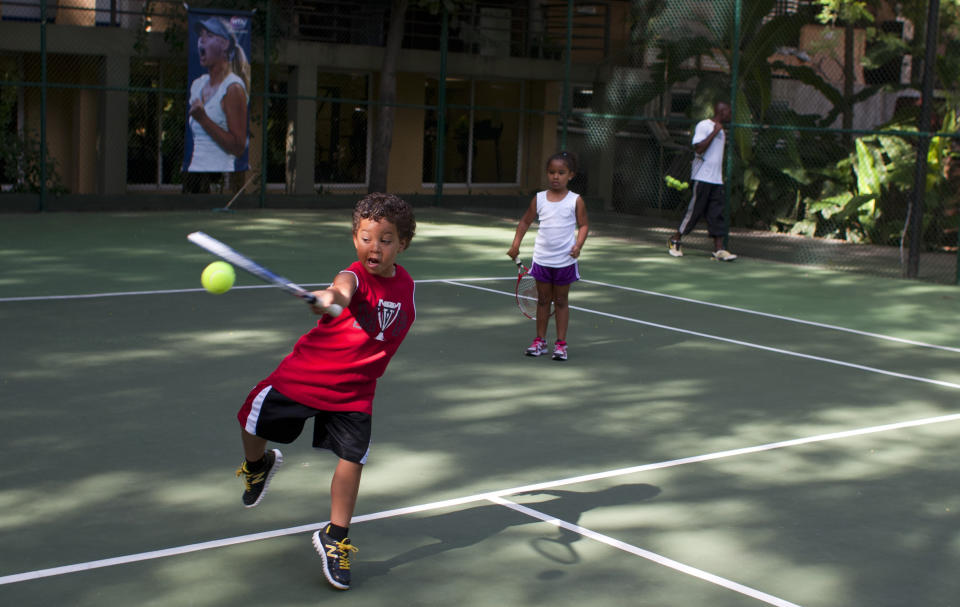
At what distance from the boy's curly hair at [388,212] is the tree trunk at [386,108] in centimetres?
1781

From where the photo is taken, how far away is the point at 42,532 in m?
4.47

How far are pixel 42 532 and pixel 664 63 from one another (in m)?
17.4

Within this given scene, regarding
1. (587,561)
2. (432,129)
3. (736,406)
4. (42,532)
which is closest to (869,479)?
(736,406)

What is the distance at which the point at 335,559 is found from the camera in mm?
4039

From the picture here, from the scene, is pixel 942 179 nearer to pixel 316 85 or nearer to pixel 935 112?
pixel 935 112

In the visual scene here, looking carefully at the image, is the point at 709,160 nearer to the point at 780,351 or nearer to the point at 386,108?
the point at 780,351

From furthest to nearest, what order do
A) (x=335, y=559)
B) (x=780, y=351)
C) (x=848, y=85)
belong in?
1. (x=848, y=85)
2. (x=780, y=351)
3. (x=335, y=559)

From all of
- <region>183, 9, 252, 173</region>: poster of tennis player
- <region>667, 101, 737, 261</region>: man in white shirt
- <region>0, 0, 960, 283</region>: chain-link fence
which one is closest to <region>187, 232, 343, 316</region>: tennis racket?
Result: <region>0, 0, 960, 283</region>: chain-link fence

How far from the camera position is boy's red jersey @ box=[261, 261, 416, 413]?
4.16 m

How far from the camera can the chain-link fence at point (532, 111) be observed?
58.3ft

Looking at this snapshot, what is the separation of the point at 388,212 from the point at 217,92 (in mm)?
14738

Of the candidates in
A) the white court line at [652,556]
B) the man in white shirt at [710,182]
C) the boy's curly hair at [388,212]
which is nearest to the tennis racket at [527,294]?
the white court line at [652,556]

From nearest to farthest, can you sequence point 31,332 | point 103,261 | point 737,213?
1. point 31,332
2. point 103,261
3. point 737,213

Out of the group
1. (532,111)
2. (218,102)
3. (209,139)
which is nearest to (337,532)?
(209,139)
